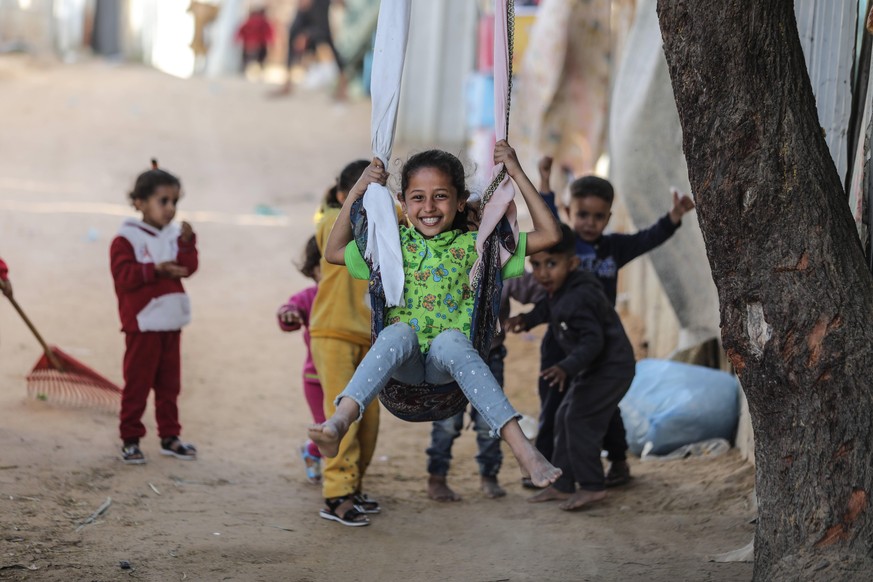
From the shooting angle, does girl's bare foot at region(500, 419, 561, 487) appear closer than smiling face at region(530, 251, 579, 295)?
Yes

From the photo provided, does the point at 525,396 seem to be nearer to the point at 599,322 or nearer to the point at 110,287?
the point at 599,322

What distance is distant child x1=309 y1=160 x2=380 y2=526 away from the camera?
487 centimetres

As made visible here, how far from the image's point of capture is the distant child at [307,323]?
5.18m

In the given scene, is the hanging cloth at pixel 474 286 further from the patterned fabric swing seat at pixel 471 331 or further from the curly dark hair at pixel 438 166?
the curly dark hair at pixel 438 166

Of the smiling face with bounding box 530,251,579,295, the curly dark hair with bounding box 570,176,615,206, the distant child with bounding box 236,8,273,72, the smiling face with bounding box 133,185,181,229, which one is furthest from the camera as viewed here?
the distant child with bounding box 236,8,273,72

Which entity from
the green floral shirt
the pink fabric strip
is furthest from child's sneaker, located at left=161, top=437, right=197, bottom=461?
the pink fabric strip

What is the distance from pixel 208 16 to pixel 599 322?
71.5ft

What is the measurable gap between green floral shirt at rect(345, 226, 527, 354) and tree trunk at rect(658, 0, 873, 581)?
0.83 metres

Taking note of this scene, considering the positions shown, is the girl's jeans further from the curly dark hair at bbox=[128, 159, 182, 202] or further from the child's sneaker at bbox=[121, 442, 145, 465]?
the child's sneaker at bbox=[121, 442, 145, 465]

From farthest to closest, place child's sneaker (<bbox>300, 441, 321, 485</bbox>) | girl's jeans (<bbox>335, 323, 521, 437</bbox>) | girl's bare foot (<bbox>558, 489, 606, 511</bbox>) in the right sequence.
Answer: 1. child's sneaker (<bbox>300, 441, 321, 485</bbox>)
2. girl's bare foot (<bbox>558, 489, 606, 511</bbox>)
3. girl's jeans (<bbox>335, 323, 521, 437</bbox>)

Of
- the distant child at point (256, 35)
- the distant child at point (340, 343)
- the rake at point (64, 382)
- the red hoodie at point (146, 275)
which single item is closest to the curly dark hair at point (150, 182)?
the red hoodie at point (146, 275)

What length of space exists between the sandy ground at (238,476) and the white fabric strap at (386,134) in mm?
1105

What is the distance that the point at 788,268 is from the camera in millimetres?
3439

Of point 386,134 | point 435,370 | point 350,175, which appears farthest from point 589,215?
point 435,370
